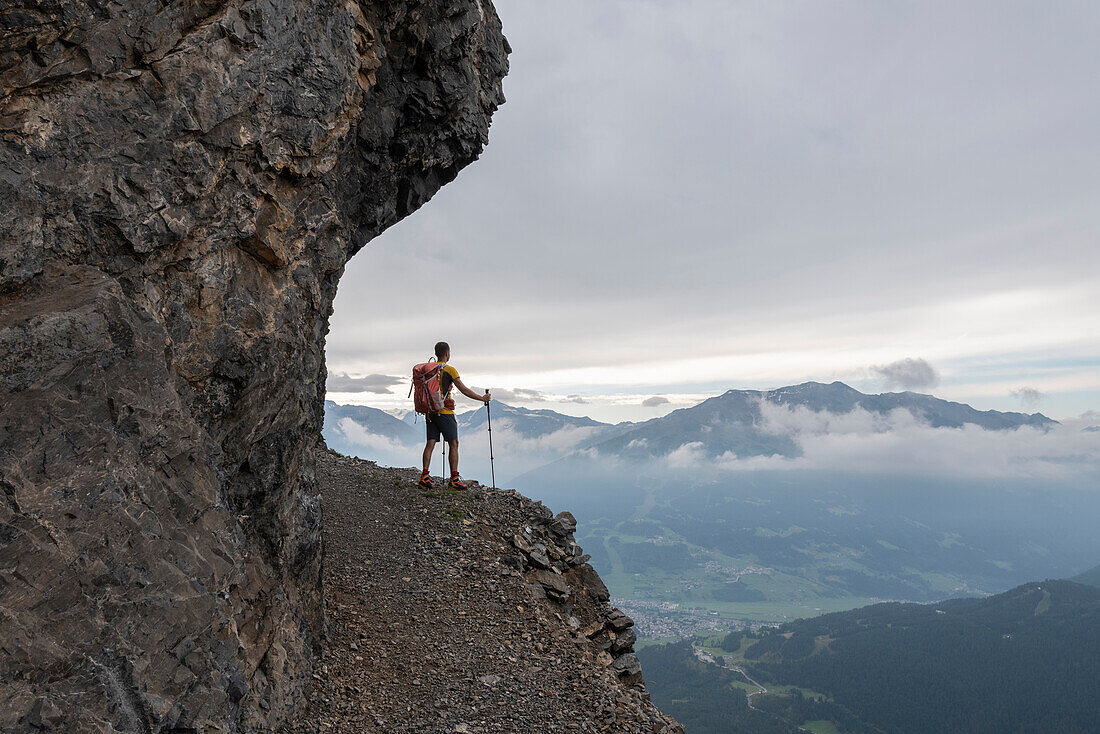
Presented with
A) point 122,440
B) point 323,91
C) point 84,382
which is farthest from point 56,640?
point 323,91

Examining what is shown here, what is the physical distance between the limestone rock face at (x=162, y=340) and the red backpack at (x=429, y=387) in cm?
625

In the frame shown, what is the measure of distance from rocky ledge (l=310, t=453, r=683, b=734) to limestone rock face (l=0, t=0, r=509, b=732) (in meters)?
1.74

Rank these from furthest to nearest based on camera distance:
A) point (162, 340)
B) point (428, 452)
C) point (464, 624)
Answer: point (428, 452), point (464, 624), point (162, 340)

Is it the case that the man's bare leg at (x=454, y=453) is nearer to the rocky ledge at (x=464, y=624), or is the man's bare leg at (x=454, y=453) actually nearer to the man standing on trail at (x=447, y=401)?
the man standing on trail at (x=447, y=401)

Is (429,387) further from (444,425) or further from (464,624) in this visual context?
(464,624)

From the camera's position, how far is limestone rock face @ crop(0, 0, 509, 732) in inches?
223

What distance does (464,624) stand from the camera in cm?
1362

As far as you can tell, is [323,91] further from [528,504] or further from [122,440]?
[528,504]

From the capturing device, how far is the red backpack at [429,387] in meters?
17.6

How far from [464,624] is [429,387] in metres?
7.05

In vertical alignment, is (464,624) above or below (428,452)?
below

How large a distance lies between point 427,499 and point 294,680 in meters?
8.88

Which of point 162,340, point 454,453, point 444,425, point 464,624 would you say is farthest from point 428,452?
point 162,340

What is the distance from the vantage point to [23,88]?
6367mm
